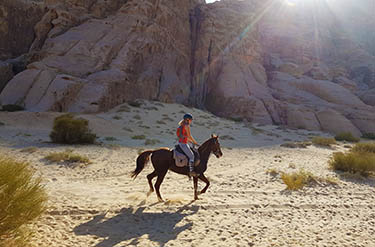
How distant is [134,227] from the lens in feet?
12.7

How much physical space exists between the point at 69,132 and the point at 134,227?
30.9 ft

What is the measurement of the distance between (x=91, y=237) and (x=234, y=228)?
237 cm

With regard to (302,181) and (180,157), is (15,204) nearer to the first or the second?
(180,157)

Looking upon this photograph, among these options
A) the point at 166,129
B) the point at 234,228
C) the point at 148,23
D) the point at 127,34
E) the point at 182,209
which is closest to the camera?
the point at 234,228

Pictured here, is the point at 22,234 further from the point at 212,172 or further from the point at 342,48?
the point at 342,48

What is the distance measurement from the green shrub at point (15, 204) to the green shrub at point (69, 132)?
918 centimetres

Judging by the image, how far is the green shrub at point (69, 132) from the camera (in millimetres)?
11469

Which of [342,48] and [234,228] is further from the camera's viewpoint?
[342,48]

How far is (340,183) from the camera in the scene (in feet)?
23.2

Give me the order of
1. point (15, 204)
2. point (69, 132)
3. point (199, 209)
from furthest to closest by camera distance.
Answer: point (69, 132) → point (199, 209) → point (15, 204)

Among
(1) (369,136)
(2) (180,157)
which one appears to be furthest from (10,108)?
(1) (369,136)

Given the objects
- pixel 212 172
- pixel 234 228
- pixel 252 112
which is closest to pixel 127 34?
pixel 252 112

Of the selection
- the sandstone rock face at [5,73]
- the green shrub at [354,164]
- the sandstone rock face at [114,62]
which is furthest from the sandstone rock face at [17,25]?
the green shrub at [354,164]

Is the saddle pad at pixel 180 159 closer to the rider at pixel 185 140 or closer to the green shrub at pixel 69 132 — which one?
the rider at pixel 185 140
